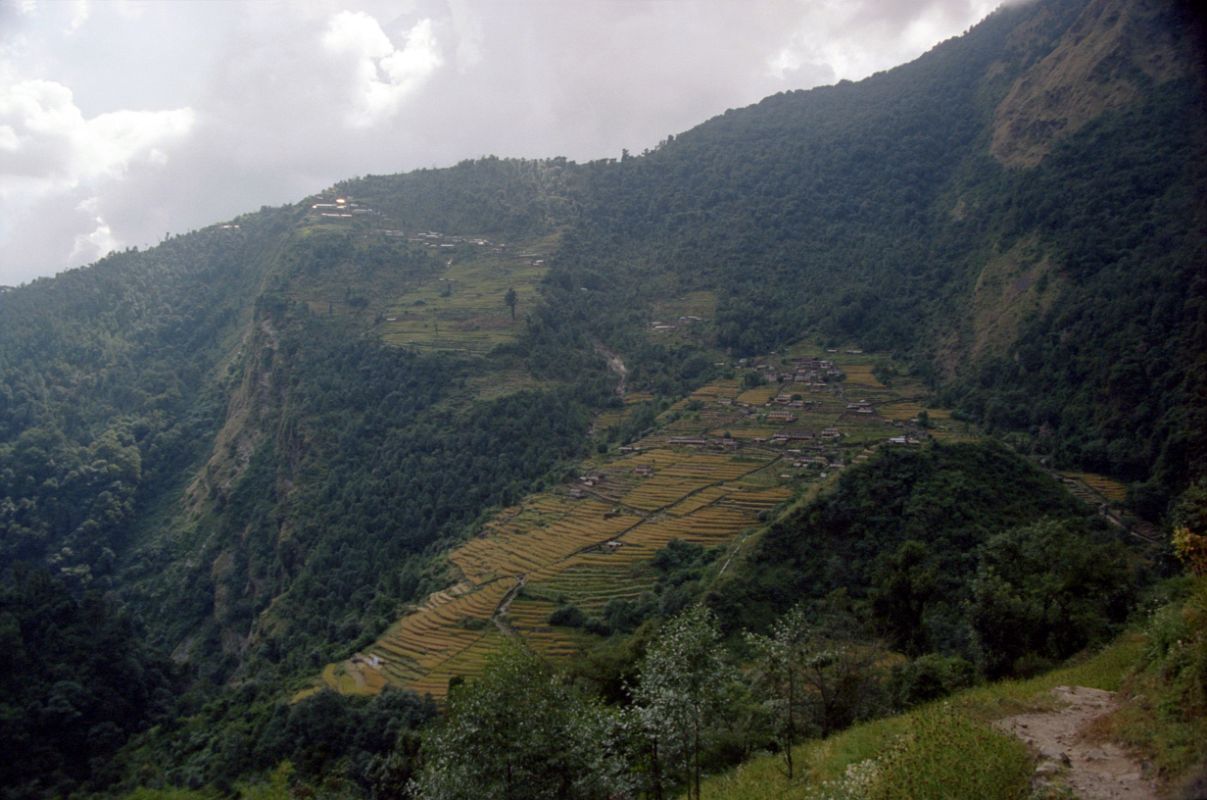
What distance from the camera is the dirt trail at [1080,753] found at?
9.23 meters

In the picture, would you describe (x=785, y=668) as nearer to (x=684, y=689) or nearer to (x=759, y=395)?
(x=684, y=689)

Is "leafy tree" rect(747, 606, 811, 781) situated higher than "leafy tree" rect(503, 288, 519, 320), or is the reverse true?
"leafy tree" rect(503, 288, 519, 320)

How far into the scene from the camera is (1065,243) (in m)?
64.2

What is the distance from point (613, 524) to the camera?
44.8 meters

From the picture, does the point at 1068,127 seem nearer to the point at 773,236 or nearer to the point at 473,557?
the point at 773,236

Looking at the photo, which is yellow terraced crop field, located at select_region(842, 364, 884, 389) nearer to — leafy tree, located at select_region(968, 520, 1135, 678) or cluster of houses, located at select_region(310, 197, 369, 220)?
leafy tree, located at select_region(968, 520, 1135, 678)

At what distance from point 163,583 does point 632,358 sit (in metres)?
53.2

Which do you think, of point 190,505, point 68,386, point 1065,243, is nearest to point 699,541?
point 1065,243

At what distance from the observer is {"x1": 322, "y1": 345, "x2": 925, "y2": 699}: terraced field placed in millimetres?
Result: 36188

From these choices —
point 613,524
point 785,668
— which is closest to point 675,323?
point 613,524

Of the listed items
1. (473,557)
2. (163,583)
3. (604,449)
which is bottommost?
(163,583)

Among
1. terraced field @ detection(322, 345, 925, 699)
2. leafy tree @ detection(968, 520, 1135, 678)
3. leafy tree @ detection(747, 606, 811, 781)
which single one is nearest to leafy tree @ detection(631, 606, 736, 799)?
leafy tree @ detection(747, 606, 811, 781)

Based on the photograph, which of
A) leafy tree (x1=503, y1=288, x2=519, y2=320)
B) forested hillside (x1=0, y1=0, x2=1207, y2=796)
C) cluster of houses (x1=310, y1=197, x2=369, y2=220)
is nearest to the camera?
forested hillside (x1=0, y1=0, x2=1207, y2=796)

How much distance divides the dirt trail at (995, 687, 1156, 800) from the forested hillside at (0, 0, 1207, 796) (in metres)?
5.05
